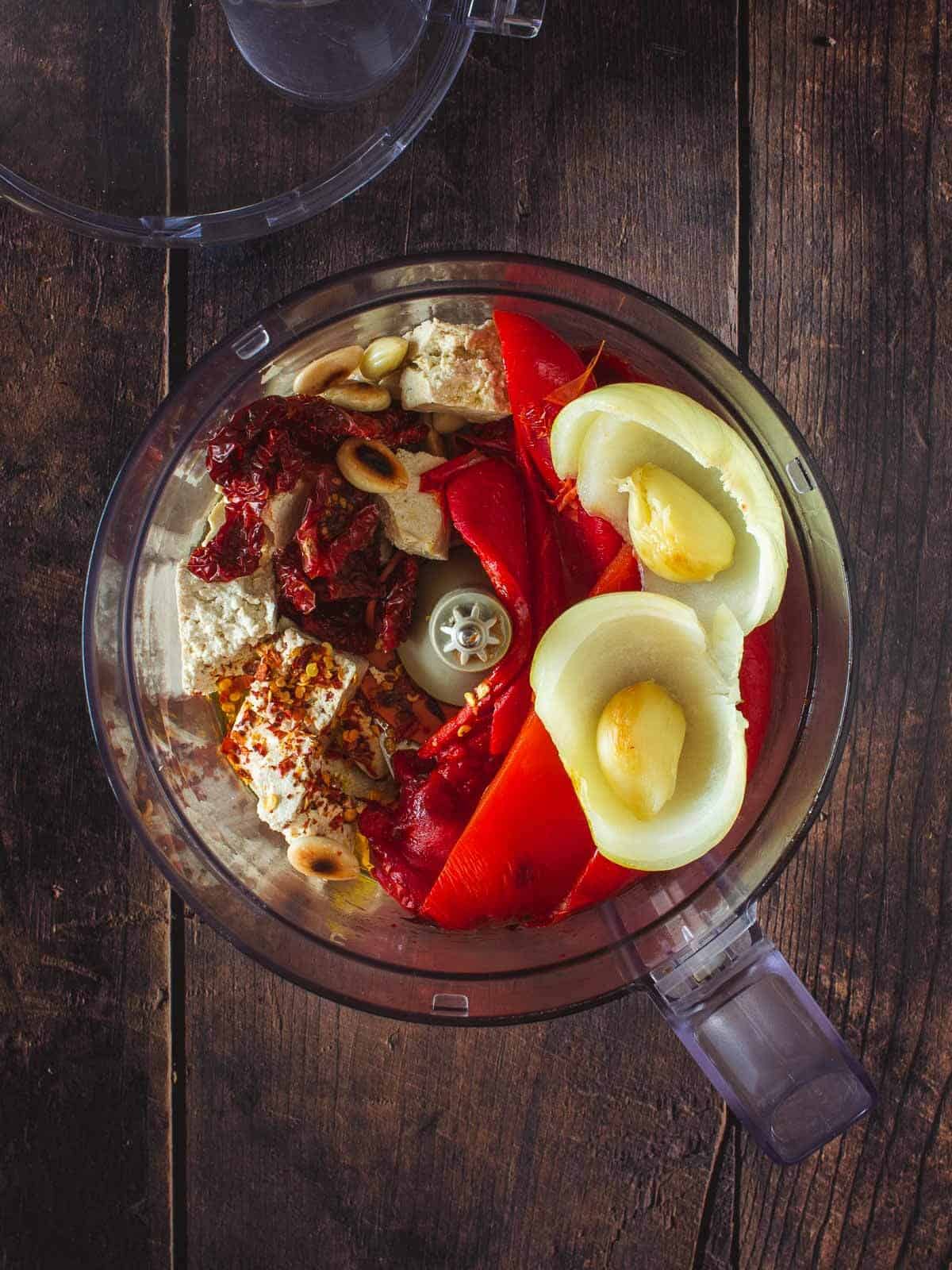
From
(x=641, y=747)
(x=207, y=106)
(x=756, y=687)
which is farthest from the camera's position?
(x=207, y=106)

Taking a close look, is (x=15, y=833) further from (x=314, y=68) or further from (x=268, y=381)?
(x=314, y=68)

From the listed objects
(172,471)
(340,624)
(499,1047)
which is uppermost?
(172,471)

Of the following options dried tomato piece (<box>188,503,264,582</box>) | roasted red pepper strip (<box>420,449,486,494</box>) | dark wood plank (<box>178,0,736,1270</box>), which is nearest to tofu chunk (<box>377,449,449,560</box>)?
roasted red pepper strip (<box>420,449,486,494</box>)

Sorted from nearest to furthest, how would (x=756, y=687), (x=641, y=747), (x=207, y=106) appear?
(x=641, y=747) → (x=756, y=687) → (x=207, y=106)

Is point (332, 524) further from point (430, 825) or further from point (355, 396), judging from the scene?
point (430, 825)

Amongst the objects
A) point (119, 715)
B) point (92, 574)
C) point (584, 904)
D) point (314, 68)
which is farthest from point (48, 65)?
point (584, 904)

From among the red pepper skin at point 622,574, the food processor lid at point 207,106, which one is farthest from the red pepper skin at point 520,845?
A: the food processor lid at point 207,106

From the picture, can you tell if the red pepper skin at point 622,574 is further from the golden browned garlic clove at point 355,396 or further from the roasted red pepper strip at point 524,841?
the golden browned garlic clove at point 355,396

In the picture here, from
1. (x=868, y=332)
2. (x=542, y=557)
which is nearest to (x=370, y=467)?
(x=542, y=557)
